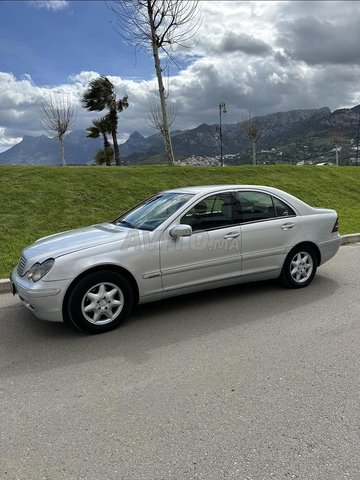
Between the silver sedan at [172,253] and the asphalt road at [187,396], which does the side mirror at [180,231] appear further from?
the asphalt road at [187,396]

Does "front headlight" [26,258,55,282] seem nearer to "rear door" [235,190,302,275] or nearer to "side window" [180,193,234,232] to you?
"side window" [180,193,234,232]

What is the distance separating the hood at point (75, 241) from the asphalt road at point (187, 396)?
2.76 ft

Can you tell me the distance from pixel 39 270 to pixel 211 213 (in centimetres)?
208

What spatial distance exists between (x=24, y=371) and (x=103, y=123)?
102 feet

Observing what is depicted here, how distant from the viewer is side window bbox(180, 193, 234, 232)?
472 cm

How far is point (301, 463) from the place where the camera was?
2.25 m

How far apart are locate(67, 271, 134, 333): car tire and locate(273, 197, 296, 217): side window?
91.9 inches

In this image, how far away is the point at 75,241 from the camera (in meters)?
4.42

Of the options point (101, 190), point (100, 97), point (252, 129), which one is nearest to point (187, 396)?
point (101, 190)

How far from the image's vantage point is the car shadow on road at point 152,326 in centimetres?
372

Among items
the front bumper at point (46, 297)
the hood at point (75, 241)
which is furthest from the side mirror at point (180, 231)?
the front bumper at point (46, 297)

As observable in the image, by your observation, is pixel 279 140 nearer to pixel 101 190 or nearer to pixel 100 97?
pixel 100 97

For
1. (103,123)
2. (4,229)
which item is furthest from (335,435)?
(103,123)

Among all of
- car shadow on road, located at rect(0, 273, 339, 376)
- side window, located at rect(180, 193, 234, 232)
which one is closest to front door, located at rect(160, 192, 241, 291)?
side window, located at rect(180, 193, 234, 232)
